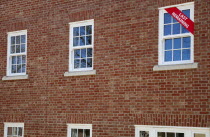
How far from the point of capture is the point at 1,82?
648 inches

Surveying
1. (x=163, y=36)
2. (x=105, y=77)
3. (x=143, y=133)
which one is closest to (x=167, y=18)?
(x=163, y=36)

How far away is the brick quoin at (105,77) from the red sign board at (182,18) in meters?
0.20

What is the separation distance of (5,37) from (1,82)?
180 cm

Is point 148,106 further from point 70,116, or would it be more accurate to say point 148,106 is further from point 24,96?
point 24,96

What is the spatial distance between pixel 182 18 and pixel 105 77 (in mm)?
3162

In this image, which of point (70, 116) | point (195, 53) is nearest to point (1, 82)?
point (70, 116)

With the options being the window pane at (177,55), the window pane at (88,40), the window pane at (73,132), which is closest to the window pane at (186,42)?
the window pane at (177,55)

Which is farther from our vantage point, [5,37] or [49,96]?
[5,37]

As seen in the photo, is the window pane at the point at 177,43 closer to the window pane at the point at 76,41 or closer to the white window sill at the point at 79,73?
the white window sill at the point at 79,73

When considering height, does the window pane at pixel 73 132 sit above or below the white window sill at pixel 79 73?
below

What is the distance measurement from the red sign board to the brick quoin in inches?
7.9

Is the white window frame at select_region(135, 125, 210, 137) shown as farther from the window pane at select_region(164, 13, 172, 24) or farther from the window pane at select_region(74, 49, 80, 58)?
the window pane at select_region(74, 49, 80, 58)

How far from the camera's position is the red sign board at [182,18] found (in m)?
11.6

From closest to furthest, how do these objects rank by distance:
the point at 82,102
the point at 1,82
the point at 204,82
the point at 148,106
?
1. the point at 204,82
2. the point at 148,106
3. the point at 82,102
4. the point at 1,82
